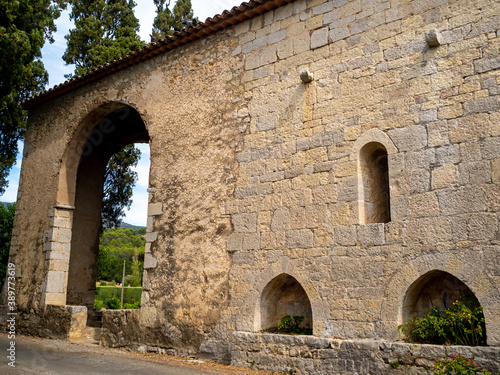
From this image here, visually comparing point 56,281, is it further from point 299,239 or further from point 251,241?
point 299,239

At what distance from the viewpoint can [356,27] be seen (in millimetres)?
6402

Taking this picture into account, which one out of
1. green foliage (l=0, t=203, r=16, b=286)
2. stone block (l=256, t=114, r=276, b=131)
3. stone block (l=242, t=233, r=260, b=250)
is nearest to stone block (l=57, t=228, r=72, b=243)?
green foliage (l=0, t=203, r=16, b=286)

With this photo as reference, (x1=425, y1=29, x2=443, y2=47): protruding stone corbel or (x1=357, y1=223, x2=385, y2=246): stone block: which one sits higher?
(x1=425, y1=29, x2=443, y2=47): protruding stone corbel

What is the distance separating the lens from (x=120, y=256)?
4719 cm

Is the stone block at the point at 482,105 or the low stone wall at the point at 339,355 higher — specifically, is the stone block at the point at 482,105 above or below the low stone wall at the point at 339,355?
above

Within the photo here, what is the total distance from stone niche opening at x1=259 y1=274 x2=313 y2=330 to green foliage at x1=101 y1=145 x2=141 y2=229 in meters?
9.22

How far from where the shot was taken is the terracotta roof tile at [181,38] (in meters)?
7.40

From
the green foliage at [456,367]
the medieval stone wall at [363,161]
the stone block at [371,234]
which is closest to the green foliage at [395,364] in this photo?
the medieval stone wall at [363,161]

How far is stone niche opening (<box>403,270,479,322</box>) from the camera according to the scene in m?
5.38

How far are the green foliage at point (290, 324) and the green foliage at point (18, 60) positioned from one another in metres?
9.33

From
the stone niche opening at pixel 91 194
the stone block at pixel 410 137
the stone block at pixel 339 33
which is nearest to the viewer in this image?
the stone block at pixel 410 137

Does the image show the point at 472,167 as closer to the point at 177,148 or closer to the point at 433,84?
the point at 433,84

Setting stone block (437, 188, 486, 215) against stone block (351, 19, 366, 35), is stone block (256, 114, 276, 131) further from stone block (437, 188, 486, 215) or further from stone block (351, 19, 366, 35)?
stone block (437, 188, 486, 215)

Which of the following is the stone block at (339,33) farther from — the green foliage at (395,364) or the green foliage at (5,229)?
the green foliage at (5,229)
